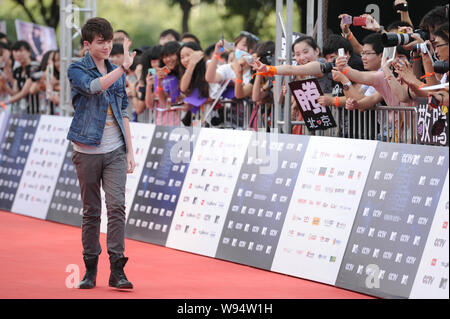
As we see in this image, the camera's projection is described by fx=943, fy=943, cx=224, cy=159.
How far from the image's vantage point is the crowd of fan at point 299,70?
7.47 metres

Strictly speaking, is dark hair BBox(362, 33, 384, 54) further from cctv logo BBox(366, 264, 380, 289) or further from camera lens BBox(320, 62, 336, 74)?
cctv logo BBox(366, 264, 380, 289)

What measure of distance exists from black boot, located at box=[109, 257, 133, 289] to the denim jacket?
2.89ft

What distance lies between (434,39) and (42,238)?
5.07m

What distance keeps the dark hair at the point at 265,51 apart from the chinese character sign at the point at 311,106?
45.1 inches

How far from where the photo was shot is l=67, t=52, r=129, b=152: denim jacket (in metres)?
6.90

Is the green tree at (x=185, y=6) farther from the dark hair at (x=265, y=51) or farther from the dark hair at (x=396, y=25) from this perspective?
the dark hair at (x=396, y=25)

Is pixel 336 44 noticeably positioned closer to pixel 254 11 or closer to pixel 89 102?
pixel 89 102

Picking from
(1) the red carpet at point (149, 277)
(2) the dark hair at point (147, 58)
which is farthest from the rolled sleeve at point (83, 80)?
(2) the dark hair at point (147, 58)

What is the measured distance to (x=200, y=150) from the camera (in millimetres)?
9516

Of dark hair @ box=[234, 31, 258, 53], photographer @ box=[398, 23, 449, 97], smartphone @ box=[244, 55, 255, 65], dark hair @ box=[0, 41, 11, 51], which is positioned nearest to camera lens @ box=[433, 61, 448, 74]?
photographer @ box=[398, 23, 449, 97]

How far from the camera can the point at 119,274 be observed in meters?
7.02

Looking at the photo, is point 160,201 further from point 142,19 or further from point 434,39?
point 142,19

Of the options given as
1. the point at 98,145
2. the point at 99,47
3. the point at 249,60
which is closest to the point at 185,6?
the point at 249,60

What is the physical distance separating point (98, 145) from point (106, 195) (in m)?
0.38
